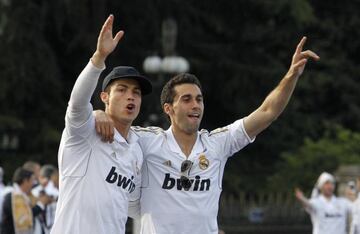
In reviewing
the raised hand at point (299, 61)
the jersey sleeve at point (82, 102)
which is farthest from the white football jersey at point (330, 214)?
the jersey sleeve at point (82, 102)

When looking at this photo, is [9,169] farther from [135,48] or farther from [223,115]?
[223,115]

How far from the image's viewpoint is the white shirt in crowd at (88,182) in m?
7.20

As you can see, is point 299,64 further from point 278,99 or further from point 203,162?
point 203,162

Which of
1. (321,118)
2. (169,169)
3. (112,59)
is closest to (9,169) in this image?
(112,59)

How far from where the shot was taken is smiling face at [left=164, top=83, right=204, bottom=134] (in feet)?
26.7

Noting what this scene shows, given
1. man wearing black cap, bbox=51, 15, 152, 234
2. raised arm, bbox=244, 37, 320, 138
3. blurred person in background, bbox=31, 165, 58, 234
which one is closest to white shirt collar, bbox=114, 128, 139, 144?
man wearing black cap, bbox=51, 15, 152, 234

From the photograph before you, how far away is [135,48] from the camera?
108 feet

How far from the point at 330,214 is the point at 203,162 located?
431 inches

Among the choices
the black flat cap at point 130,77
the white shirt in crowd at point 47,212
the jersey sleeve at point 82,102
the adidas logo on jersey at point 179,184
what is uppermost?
the black flat cap at point 130,77

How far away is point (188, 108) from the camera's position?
320 inches

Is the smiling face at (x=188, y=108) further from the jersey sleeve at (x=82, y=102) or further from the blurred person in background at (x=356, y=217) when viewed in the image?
the blurred person in background at (x=356, y=217)

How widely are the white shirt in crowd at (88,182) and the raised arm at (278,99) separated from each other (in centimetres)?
129

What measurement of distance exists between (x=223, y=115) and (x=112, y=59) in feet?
18.4

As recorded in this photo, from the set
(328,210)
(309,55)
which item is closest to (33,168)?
(328,210)
